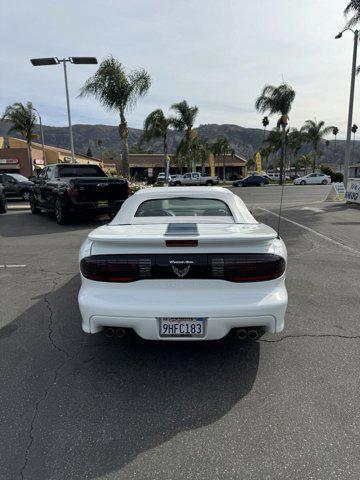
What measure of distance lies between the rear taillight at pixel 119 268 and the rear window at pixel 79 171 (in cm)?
1054

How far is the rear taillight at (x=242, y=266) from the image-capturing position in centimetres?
297

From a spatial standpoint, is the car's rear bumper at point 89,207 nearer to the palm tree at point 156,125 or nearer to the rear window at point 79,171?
the rear window at point 79,171

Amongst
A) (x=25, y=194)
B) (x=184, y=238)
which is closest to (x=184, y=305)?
(x=184, y=238)

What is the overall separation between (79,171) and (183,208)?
942cm

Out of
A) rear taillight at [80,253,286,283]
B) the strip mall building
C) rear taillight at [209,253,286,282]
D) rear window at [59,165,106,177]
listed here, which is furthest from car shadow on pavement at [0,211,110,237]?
the strip mall building

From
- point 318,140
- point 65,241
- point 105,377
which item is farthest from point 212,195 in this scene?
point 318,140

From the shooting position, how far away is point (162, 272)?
9.84ft

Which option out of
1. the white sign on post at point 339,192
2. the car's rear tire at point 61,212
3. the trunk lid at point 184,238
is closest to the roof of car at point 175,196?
the trunk lid at point 184,238

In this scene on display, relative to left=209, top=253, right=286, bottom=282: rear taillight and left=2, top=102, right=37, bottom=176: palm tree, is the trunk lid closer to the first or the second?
left=209, top=253, right=286, bottom=282: rear taillight

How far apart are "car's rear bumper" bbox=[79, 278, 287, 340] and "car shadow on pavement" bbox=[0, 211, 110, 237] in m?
7.93

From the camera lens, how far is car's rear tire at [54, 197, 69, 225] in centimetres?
1132

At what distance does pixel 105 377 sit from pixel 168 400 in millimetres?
619

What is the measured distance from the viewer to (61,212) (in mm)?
11414

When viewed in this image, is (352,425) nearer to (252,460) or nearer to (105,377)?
(252,460)
